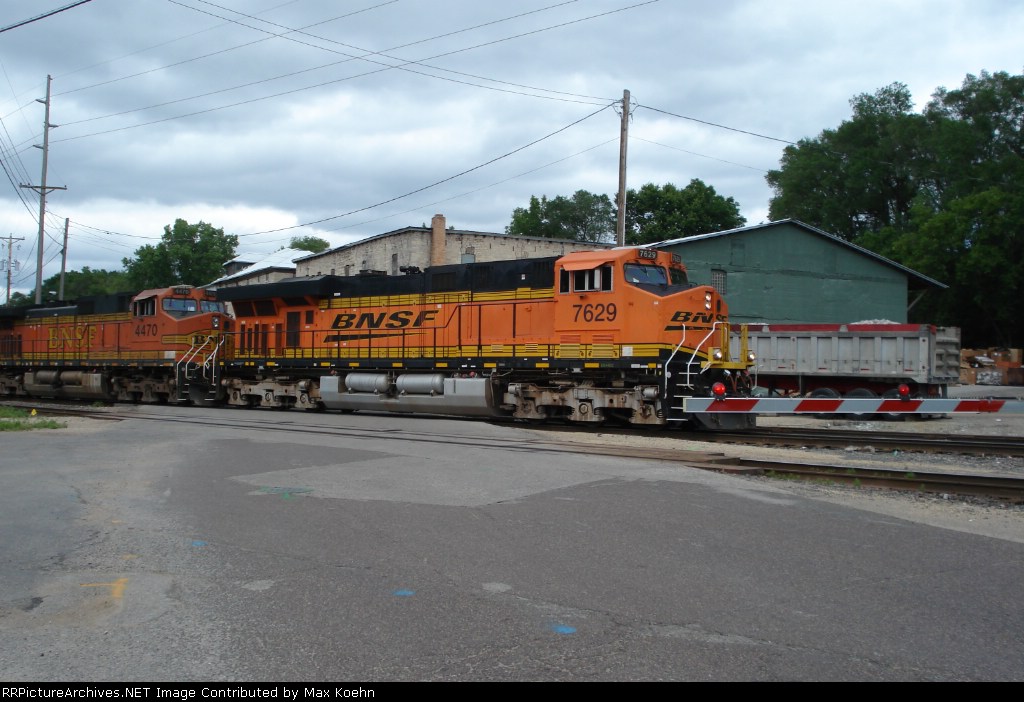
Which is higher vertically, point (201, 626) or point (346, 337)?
point (346, 337)

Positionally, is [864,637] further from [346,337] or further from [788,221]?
[788,221]

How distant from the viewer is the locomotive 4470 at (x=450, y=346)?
15.6 meters

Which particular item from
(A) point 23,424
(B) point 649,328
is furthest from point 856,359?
(A) point 23,424

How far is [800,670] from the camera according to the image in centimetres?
399

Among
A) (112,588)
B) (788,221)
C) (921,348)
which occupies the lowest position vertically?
(112,588)

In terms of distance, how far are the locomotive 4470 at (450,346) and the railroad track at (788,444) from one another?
42.7 inches

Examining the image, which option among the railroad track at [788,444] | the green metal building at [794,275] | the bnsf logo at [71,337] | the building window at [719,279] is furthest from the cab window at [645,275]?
the bnsf logo at [71,337]

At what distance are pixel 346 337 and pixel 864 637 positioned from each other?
60.6 ft

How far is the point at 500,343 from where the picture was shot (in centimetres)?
1817

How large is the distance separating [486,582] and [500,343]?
12.9 meters

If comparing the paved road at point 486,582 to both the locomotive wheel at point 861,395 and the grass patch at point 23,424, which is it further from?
the locomotive wheel at point 861,395

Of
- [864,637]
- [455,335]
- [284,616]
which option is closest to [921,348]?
[455,335]

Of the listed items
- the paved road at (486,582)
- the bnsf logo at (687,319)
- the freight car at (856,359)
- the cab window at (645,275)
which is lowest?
the paved road at (486,582)
